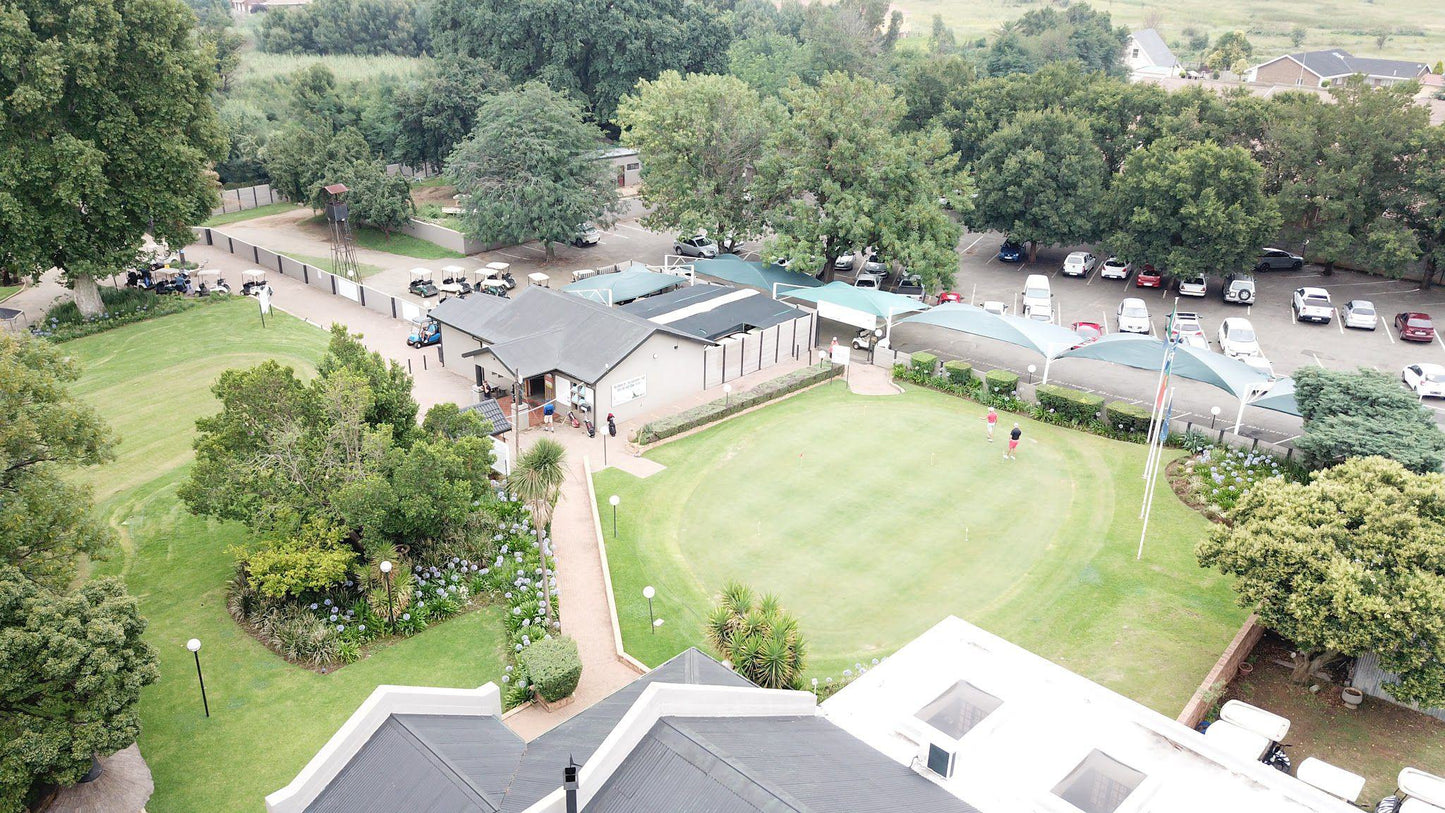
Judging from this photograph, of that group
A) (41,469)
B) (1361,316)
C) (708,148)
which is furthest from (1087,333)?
(41,469)

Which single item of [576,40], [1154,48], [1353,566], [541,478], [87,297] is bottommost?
[87,297]

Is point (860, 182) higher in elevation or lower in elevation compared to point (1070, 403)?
higher

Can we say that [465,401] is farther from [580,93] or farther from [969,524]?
[580,93]

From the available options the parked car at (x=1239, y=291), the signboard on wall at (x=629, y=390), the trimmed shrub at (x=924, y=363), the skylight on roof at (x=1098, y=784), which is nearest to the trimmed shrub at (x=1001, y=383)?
the trimmed shrub at (x=924, y=363)

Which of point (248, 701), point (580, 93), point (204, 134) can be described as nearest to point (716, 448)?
point (248, 701)

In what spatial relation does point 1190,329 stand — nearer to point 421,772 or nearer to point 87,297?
point 421,772

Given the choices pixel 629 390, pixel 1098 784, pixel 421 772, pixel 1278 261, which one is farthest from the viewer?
pixel 1278 261

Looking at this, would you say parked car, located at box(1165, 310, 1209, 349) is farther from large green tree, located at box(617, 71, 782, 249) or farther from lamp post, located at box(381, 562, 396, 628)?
lamp post, located at box(381, 562, 396, 628)

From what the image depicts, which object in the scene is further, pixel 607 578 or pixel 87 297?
pixel 87 297
